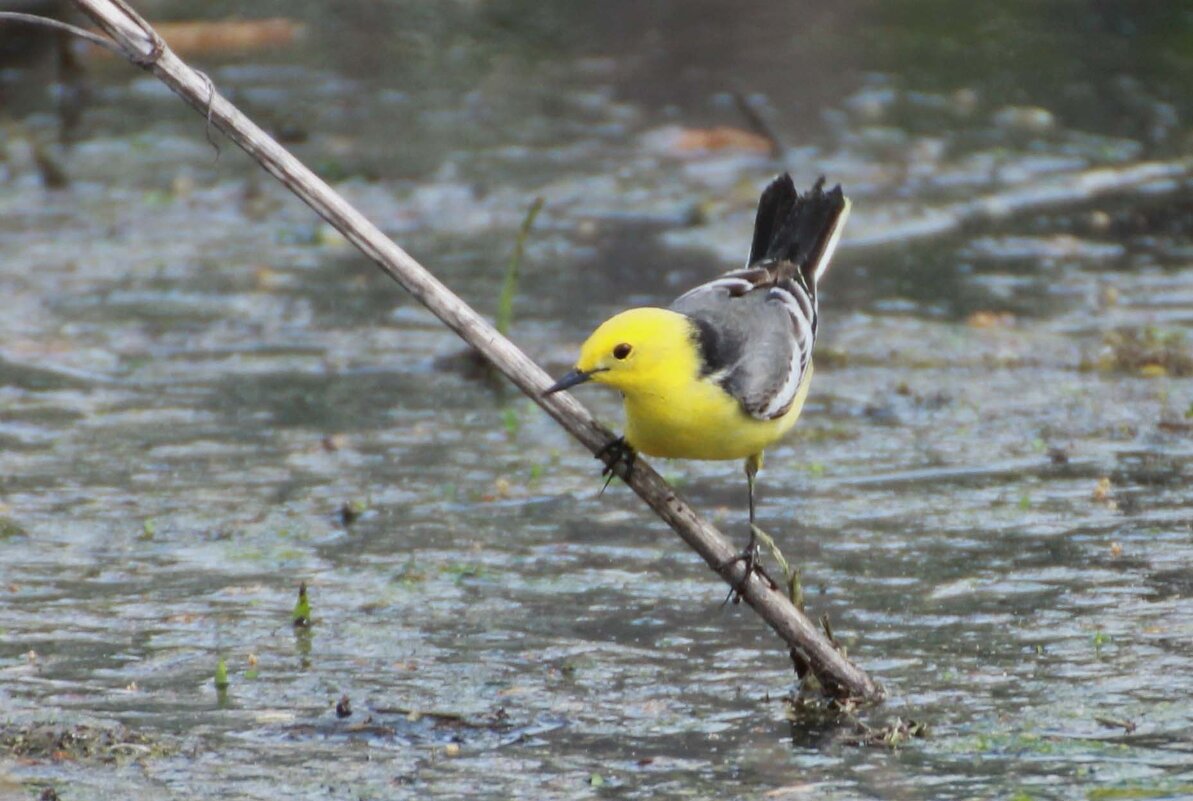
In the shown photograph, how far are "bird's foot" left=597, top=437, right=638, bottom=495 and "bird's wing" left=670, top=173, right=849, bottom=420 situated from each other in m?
0.33

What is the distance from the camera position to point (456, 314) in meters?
5.11

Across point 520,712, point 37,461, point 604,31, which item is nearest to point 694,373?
point 520,712

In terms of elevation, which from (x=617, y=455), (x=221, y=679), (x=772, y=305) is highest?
(x=772, y=305)

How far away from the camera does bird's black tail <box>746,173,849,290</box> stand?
21.5 feet

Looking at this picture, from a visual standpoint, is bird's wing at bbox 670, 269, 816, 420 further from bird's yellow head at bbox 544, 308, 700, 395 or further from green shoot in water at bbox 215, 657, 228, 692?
green shoot in water at bbox 215, 657, 228, 692

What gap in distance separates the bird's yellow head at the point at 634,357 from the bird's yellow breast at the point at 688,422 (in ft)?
0.08

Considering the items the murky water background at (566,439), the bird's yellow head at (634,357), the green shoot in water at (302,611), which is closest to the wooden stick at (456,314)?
the bird's yellow head at (634,357)

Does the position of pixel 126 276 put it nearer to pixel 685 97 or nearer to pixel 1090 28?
pixel 685 97

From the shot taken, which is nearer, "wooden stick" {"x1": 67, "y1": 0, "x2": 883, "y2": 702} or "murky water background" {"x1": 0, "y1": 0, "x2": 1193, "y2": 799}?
"wooden stick" {"x1": 67, "y1": 0, "x2": 883, "y2": 702}

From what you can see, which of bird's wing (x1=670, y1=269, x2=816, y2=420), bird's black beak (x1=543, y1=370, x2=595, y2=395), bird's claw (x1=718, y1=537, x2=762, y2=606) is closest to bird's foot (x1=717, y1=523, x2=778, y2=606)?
bird's claw (x1=718, y1=537, x2=762, y2=606)

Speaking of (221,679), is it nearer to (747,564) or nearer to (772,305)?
(747,564)

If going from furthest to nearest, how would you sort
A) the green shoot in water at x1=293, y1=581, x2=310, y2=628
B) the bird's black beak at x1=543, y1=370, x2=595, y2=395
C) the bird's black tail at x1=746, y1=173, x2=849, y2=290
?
1. the bird's black tail at x1=746, y1=173, x2=849, y2=290
2. the green shoot in water at x1=293, y1=581, x2=310, y2=628
3. the bird's black beak at x1=543, y1=370, x2=595, y2=395

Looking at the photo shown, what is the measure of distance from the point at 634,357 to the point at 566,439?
3.17m

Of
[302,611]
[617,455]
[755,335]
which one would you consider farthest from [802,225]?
[302,611]
